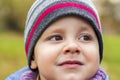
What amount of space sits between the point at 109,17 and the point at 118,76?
61.0 feet

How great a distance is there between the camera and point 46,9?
→ 9.54 feet

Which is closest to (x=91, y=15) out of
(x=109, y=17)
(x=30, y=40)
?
(x=30, y=40)

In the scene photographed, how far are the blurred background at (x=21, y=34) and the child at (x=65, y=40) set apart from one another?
415cm

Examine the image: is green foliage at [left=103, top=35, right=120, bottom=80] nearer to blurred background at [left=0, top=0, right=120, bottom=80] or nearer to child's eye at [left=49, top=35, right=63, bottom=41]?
blurred background at [left=0, top=0, right=120, bottom=80]

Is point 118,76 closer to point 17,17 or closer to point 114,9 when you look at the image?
point 17,17

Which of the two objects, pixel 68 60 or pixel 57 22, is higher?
pixel 57 22

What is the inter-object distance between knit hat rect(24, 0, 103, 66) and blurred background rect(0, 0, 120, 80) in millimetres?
4075

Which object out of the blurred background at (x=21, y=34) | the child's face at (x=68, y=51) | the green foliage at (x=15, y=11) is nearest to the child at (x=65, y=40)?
the child's face at (x=68, y=51)

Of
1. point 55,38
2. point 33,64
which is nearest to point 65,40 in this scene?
point 55,38

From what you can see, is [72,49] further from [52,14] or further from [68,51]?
[52,14]

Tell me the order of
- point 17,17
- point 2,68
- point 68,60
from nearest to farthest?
1. point 68,60
2. point 2,68
3. point 17,17

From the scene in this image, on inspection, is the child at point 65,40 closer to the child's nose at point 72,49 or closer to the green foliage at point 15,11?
the child's nose at point 72,49

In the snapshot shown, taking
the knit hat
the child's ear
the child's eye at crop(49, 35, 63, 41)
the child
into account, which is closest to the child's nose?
the child

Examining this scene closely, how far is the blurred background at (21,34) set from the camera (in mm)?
8625
